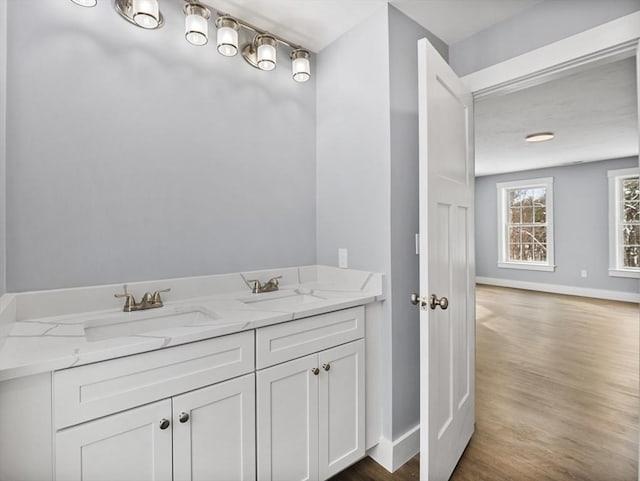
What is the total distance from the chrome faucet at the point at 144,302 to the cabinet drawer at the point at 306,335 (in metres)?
0.56

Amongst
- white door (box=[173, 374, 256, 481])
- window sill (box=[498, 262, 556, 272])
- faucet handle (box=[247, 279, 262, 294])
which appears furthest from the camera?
window sill (box=[498, 262, 556, 272])

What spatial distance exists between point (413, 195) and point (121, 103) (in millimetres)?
1526

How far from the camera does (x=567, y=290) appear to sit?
20.0 feet

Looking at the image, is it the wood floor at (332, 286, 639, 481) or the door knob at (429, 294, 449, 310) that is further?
the wood floor at (332, 286, 639, 481)

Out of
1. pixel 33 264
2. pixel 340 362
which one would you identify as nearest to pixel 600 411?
pixel 340 362

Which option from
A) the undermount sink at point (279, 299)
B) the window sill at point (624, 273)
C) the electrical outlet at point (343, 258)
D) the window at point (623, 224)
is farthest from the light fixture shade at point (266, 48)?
the window sill at point (624, 273)

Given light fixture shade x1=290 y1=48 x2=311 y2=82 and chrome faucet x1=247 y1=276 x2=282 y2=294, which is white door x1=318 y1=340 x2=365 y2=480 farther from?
light fixture shade x1=290 y1=48 x2=311 y2=82

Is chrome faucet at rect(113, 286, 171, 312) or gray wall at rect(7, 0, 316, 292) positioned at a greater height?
gray wall at rect(7, 0, 316, 292)

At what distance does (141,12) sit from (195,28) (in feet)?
0.72

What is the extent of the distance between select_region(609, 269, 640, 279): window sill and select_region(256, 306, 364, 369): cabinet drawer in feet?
19.9

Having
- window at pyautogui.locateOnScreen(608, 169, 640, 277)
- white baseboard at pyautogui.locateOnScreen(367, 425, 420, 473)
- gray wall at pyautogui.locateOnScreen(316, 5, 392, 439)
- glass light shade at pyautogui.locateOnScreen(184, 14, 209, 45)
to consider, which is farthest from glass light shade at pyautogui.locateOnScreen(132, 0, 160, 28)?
window at pyautogui.locateOnScreen(608, 169, 640, 277)

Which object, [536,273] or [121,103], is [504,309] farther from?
[121,103]

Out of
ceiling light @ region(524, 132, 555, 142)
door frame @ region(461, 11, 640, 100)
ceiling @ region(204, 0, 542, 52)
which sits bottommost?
door frame @ region(461, 11, 640, 100)

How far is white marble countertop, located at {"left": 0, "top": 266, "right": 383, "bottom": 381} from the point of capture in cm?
97
